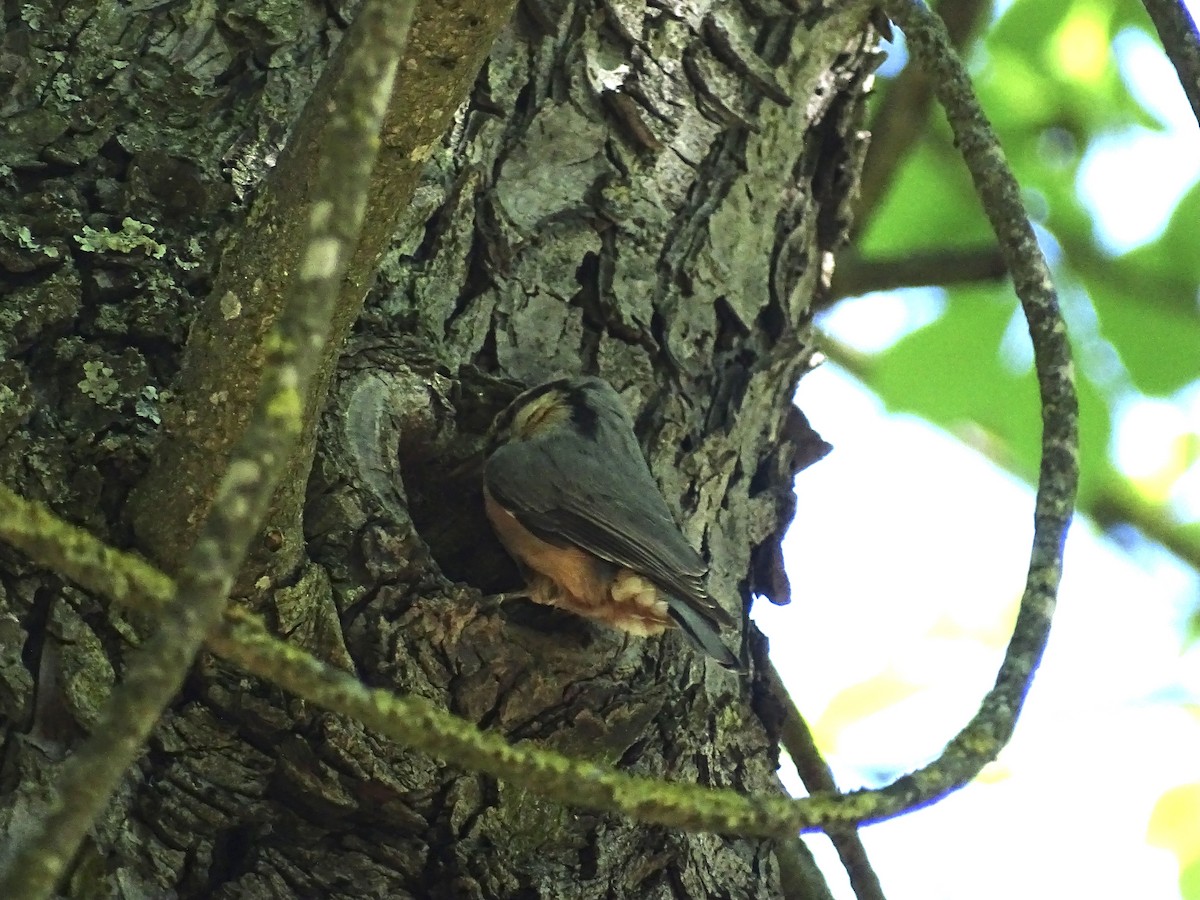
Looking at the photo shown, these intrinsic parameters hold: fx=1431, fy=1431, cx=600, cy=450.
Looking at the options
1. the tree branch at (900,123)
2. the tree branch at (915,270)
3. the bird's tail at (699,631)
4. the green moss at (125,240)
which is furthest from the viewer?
the tree branch at (900,123)

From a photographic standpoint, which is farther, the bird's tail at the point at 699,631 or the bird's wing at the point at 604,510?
the bird's wing at the point at 604,510

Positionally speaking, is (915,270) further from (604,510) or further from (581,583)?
(581,583)

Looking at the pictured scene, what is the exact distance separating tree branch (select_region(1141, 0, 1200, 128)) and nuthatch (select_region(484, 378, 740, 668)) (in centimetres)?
100

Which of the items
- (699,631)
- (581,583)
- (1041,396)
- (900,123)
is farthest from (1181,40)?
(900,123)

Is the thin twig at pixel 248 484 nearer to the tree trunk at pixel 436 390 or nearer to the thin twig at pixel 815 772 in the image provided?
the tree trunk at pixel 436 390

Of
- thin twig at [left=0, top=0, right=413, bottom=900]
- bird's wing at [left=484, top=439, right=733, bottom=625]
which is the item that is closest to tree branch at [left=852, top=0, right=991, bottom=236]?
bird's wing at [left=484, top=439, right=733, bottom=625]

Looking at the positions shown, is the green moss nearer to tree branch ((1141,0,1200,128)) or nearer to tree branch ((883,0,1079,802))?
tree branch ((883,0,1079,802))

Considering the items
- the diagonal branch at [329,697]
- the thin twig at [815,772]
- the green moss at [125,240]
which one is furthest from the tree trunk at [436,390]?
the diagonal branch at [329,697]

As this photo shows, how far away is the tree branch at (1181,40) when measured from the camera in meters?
1.86

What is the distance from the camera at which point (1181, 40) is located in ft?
6.12

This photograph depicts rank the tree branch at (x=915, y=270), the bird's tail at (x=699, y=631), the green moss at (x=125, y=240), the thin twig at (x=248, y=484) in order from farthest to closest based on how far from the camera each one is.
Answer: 1. the tree branch at (x=915, y=270)
2. the bird's tail at (x=699, y=631)
3. the green moss at (x=125, y=240)
4. the thin twig at (x=248, y=484)

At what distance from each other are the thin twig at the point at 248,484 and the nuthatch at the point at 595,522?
1.21 m

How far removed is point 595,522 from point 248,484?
1.61 meters

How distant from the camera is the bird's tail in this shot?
2193mm
